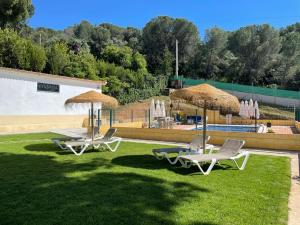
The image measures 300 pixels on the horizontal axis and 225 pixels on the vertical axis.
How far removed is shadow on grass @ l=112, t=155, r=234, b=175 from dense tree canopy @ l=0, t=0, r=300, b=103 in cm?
3032

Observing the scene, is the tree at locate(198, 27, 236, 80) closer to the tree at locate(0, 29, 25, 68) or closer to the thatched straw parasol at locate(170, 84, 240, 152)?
the tree at locate(0, 29, 25, 68)

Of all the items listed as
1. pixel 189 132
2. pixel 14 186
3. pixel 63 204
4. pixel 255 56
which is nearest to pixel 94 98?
pixel 189 132

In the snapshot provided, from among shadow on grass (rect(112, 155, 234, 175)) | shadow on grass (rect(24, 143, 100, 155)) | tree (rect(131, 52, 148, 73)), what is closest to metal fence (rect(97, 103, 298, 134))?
shadow on grass (rect(24, 143, 100, 155))

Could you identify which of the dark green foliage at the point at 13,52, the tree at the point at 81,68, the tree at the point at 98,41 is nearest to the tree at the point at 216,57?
the tree at the point at 98,41

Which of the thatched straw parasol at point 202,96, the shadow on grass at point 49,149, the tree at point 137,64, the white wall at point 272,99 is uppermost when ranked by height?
the tree at point 137,64

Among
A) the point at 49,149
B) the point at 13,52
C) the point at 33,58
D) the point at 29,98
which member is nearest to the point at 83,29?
the point at 33,58

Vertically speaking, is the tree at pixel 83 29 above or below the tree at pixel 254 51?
above

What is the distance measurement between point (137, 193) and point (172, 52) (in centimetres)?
6278

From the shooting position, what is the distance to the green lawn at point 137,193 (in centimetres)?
525

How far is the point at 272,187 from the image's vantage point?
728 centimetres

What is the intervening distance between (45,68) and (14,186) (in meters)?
28.2

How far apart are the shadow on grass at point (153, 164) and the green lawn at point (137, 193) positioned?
0.10ft

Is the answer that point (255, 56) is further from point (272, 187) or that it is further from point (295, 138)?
point (272, 187)

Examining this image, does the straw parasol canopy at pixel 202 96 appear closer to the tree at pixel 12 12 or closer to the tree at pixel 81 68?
the tree at pixel 81 68
